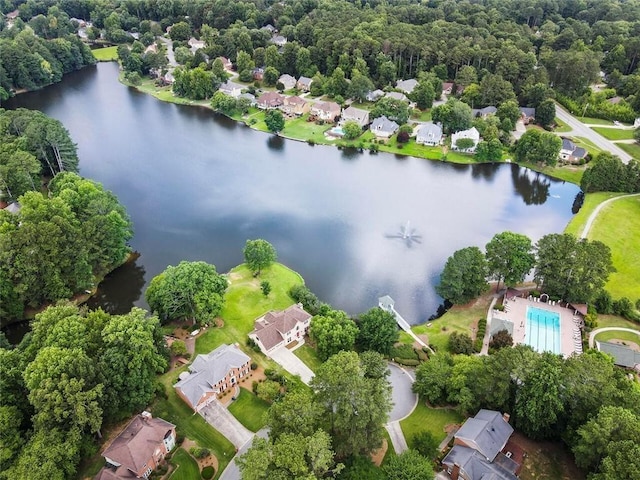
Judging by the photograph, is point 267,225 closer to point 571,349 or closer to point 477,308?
point 477,308

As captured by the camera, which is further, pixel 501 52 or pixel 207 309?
pixel 501 52

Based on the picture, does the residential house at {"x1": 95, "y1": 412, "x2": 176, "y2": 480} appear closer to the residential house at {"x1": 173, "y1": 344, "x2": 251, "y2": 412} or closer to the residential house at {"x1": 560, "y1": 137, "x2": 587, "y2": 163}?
the residential house at {"x1": 173, "y1": 344, "x2": 251, "y2": 412}

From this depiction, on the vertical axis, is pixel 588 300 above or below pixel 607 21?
below

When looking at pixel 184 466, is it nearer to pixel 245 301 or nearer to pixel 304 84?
pixel 245 301

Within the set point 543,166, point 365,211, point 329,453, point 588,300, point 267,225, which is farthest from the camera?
point 543,166

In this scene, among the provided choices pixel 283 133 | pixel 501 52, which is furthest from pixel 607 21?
pixel 283 133

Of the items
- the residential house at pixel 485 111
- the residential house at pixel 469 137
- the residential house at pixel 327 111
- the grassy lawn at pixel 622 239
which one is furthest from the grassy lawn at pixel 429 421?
the residential house at pixel 485 111

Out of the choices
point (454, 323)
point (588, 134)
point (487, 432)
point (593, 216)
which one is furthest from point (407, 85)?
point (487, 432)
